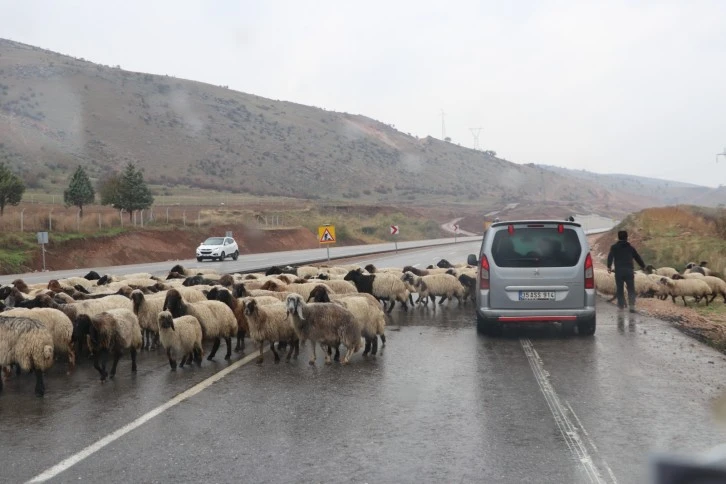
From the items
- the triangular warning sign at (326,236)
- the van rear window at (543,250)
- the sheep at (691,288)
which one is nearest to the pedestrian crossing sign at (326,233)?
the triangular warning sign at (326,236)

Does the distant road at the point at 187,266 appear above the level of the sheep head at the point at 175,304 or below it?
below

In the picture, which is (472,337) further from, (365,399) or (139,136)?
(139,136)

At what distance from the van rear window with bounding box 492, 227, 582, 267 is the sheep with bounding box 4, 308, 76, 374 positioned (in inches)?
284

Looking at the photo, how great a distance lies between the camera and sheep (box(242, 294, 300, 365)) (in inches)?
436

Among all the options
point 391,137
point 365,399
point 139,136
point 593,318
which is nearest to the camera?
point 365,399

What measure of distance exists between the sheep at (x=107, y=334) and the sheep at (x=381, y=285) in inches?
288

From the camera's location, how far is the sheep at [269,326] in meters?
11.1

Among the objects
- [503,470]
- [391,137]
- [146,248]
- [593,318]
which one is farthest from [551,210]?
[503,470]

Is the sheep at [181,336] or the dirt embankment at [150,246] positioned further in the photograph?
the dirt embankment at [150,246]

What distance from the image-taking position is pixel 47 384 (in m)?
9.69

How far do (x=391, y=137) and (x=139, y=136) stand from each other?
83857 mm

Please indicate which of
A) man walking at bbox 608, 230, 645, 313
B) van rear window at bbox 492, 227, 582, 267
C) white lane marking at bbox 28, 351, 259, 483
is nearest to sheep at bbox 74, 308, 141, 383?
white lane marking at bbox 28, 351, 259, 483

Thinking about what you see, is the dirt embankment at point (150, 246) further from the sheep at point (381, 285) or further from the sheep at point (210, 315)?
the sheep at point (210, 315)

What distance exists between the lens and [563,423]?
7.18 metres
